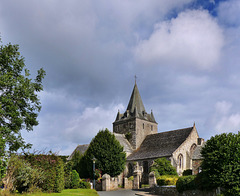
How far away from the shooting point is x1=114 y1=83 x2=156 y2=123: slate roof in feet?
170

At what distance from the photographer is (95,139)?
38.9 meters

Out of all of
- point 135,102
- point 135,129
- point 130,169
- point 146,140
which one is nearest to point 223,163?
point 130,169

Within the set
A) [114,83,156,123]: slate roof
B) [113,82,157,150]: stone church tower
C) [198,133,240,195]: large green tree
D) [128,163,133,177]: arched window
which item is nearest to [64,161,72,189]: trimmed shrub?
[198,133,240,195]: large green tree

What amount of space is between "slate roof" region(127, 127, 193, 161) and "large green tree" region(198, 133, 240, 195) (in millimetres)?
22673

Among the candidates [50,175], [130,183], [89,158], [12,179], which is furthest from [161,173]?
[12,179]

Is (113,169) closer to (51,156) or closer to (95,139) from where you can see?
(95,139)

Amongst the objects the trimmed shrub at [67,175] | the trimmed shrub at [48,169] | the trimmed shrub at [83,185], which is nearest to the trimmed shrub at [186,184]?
the trimmed shrub at [48,169]

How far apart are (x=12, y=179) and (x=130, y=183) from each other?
2164 cm

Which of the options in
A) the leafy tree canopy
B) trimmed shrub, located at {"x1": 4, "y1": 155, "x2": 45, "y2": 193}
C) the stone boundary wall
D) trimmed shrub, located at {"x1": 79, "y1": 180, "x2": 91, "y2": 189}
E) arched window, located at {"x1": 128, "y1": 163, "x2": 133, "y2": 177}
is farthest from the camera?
arched window, located at {"x1": 128, "y1": 163, "x2": 133, "y2": 177}

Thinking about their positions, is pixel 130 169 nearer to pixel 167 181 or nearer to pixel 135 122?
pixel 135 122

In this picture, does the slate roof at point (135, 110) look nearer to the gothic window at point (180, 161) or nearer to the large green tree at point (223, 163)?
the gothic window at point (180, 161)

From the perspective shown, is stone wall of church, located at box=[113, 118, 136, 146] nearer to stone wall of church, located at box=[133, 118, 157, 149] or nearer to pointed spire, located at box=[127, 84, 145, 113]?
stone wall of church, located at box=[133, 118, 157, 149]

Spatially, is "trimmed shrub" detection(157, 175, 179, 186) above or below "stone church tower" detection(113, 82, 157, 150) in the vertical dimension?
below

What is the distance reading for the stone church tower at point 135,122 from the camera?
50.1 meters
